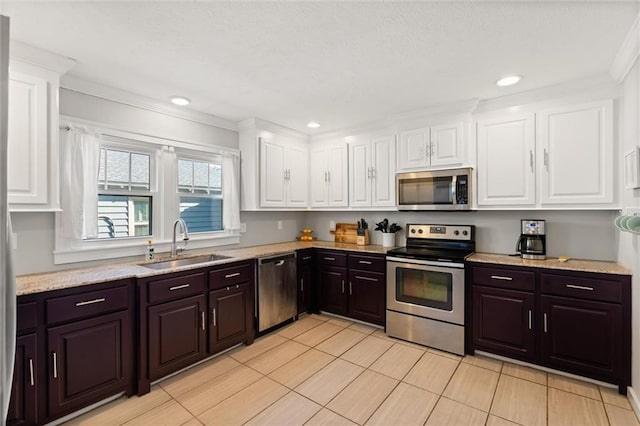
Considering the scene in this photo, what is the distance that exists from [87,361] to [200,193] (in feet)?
6.23

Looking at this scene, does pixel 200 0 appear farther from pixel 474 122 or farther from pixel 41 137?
pixel 474 122

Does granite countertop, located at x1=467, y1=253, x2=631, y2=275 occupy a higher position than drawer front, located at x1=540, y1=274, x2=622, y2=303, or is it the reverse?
granite countertop, located at x1=467, y1=253, x2=631, y2=275

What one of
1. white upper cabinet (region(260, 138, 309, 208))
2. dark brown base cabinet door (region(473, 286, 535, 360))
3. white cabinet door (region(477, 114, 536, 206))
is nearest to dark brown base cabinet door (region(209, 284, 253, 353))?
white upper cabinet (region(260, 138, 309, 208))

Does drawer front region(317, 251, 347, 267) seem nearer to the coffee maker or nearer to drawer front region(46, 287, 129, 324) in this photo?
the coffee maker

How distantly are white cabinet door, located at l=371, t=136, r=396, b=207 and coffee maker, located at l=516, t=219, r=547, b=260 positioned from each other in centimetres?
132

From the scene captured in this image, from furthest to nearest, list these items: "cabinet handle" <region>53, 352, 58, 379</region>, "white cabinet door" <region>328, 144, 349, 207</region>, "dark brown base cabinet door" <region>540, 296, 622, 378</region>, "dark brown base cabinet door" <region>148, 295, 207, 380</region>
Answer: "white cabinet door" <region>328, 144, 349, 207</region> < "dark brown base cabinet door" <region>148, 295, 207, 380</region> < "dark brown base cabinet door" <region>540, 296, 622, 378</region> < "cabinet handle" <region>53, 352, 58, 379</region>

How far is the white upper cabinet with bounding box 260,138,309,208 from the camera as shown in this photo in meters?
3.77

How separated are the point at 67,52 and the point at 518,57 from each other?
313 centimetres

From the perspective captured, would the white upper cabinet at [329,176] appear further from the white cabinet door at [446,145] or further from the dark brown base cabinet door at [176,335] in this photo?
the dark brown base cabinet door at [176,335]

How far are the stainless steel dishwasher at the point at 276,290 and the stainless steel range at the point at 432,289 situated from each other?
112 centimetres

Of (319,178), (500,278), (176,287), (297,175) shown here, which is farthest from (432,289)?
(176,287)

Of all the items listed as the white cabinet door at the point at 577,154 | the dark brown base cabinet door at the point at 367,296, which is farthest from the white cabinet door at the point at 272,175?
the white cabinet door at the point at 577,154

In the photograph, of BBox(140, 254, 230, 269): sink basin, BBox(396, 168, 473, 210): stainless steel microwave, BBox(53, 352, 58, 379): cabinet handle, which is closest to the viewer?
BBox(53, 352, 58, 379): cabinet handle


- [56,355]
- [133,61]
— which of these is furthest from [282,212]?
[56,355]
